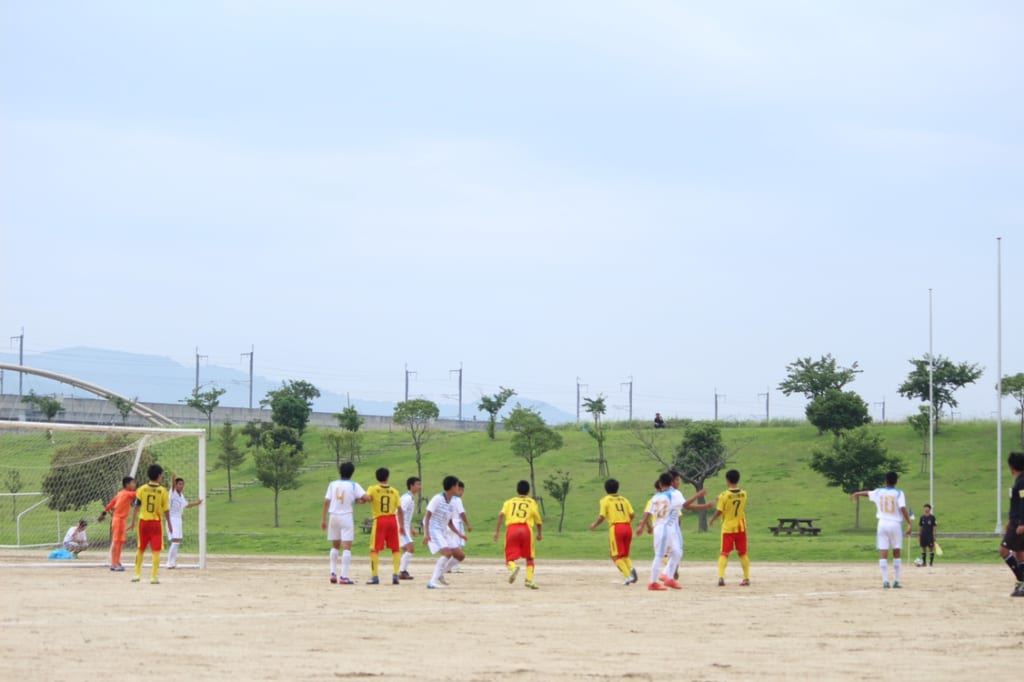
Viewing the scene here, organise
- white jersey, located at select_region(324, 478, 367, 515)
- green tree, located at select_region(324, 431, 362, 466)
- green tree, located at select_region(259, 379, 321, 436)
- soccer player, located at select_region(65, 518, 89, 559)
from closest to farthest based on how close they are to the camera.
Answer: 1. white jersey, located at select_region(324, 478, 367, 515)
2. soccer player, located at select_region(65, 518, 89, 559)
3. green tree, located at select_region(324, 431, 362, 466)
4. green tree, located at select_region(259, 379, 321, 436)

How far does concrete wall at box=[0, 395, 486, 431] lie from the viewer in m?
88.6

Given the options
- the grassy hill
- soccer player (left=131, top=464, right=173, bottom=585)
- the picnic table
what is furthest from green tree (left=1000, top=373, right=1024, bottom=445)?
soccer player (left=131, top=464, right=173, bottom=585)

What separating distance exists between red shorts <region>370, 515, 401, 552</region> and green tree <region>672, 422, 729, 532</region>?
109ft

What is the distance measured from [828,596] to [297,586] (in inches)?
339

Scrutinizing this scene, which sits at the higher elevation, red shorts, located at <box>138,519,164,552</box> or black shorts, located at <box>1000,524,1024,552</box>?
black shorts, located at <box>1000,524,1024,552</box>

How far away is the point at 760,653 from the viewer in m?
13.2

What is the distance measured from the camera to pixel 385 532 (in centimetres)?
2361

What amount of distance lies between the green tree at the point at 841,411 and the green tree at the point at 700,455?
1170 cm

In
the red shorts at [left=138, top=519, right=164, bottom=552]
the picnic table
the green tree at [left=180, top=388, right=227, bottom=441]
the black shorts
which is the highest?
the green tree at [left=180, top=388, right=227, bottom=441]

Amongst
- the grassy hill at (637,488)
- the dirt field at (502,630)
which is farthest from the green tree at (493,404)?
the dirt field at (502,630)

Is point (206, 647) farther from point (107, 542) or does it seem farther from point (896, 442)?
point (896, 442)

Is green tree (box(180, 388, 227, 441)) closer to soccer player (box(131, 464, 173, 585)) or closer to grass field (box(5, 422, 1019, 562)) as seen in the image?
grass field (box(5, 422, 1019, 562))

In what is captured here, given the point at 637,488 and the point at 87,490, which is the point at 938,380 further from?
the point at 87,490

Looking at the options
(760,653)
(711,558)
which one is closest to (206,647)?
(760,653)
